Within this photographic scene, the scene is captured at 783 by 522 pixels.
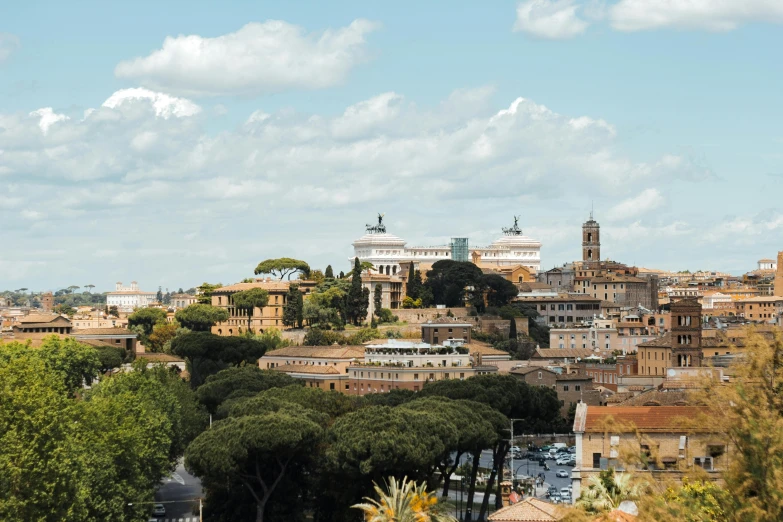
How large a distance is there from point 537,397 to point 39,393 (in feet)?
169

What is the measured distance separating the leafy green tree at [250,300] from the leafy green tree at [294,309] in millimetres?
5004

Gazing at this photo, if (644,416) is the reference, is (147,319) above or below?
above

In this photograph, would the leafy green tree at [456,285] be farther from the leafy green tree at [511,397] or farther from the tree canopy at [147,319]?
the leafy green tree at [511,397]

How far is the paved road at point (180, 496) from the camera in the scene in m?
73.5

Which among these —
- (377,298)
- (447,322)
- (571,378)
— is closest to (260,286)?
(377,298)

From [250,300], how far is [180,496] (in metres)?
78.8

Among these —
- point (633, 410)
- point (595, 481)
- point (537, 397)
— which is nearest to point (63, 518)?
point (595, 481)

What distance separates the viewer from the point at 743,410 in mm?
29016

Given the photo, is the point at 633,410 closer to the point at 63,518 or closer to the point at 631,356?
the point at 63,518

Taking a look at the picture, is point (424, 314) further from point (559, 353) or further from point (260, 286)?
point (559, 353)

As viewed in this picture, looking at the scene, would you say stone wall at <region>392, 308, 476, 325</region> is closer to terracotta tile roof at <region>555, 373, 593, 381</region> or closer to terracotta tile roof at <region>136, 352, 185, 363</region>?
terracotta tile roof at <region>136, 352, 185, 363</region>

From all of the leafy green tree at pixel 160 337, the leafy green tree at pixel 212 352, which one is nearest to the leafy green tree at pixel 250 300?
the leafy green tree at pixel 160 337

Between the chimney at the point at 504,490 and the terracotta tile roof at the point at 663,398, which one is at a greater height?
the terracotta tile roof at the point at 663,398

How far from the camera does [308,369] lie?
411 feet
